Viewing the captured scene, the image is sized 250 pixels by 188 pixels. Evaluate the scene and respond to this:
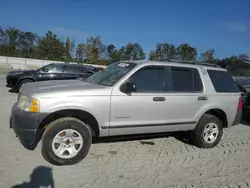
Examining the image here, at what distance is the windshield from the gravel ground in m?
1.35

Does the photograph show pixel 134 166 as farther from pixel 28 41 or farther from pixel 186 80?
pixel 28 41

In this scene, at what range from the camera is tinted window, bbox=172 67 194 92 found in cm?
553

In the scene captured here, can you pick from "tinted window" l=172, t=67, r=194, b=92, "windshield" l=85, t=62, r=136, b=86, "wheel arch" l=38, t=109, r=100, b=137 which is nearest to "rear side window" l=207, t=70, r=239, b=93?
"tinted window" l=172, t=67, r=194, b=92

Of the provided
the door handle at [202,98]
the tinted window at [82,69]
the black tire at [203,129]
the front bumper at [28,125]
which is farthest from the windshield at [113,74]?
the tinted window at [82,69]

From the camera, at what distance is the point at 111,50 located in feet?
205

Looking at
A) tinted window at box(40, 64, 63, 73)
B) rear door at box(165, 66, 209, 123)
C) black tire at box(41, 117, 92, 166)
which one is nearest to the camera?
black tire at box(41, 117, 92, 166)

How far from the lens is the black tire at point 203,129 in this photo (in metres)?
5.75

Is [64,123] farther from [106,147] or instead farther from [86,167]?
[106,147]

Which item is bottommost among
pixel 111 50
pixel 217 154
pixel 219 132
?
pixel 217 154

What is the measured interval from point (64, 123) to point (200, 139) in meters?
3.03

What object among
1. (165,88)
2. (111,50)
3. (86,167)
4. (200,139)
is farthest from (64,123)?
(111,50)

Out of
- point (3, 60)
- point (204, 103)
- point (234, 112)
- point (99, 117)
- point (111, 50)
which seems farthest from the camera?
point (111, 50)

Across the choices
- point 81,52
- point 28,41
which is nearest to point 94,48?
point 81,52

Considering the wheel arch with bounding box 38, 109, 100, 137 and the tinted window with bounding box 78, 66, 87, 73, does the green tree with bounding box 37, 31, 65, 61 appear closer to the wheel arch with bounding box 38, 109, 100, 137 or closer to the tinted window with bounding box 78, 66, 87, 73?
the tinted window with bounding box 78, 66, 87, 73
